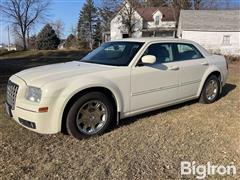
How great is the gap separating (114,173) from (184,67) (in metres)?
3.04

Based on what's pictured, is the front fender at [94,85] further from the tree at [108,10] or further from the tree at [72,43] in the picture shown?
the tree at [72,43]

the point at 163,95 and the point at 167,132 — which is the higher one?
A: the point at 163,95

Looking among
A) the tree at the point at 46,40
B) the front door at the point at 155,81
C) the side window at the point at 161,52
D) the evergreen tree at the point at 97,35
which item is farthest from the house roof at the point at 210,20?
the front door at the point at 155,81

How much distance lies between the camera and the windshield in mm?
5127

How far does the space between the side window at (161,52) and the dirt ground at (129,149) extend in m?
1.11

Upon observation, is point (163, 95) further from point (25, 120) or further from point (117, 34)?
point (117, 34)

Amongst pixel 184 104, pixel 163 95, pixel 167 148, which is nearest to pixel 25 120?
pixel 167 148

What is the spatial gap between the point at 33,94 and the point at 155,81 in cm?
219

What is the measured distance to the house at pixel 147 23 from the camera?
4606 centimetres

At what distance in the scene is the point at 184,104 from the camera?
259 inches

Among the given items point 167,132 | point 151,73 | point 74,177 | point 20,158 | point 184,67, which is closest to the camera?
point 74,177

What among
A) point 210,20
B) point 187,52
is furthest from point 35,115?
point 210,20

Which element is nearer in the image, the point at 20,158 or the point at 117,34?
the point at 20,158

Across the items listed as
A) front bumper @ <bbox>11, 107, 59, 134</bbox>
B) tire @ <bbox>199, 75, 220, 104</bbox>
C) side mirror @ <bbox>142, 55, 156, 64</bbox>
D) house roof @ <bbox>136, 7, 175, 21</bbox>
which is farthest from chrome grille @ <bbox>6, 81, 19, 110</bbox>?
house roof @ <bbox>136, 7, 175, 21</bbox>
